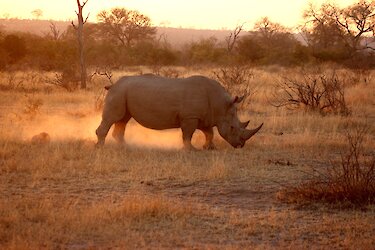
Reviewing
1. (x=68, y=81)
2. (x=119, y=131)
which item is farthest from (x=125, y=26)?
(x=119, y=131)

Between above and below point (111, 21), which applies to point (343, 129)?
below

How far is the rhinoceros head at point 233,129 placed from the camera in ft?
36.9

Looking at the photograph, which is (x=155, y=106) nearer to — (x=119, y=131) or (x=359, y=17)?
(x=119, y=131)

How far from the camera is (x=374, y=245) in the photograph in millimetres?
5668

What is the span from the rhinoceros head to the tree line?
33.5ft

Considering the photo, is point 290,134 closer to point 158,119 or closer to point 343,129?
point 343,129

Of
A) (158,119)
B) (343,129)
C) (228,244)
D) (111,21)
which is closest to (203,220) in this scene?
(228,244)

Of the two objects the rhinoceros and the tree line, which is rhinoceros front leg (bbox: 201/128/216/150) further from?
the tree line

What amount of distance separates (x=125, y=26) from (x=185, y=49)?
1595 centimetres

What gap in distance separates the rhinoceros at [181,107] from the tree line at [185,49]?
10.3 meters

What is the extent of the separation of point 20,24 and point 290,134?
13478 centimetres

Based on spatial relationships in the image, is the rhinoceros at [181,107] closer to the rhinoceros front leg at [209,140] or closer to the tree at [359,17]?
the rhinoceros front leg at [209,140]

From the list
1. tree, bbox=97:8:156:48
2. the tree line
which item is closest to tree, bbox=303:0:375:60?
the tree line

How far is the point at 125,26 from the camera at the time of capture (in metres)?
66.2
